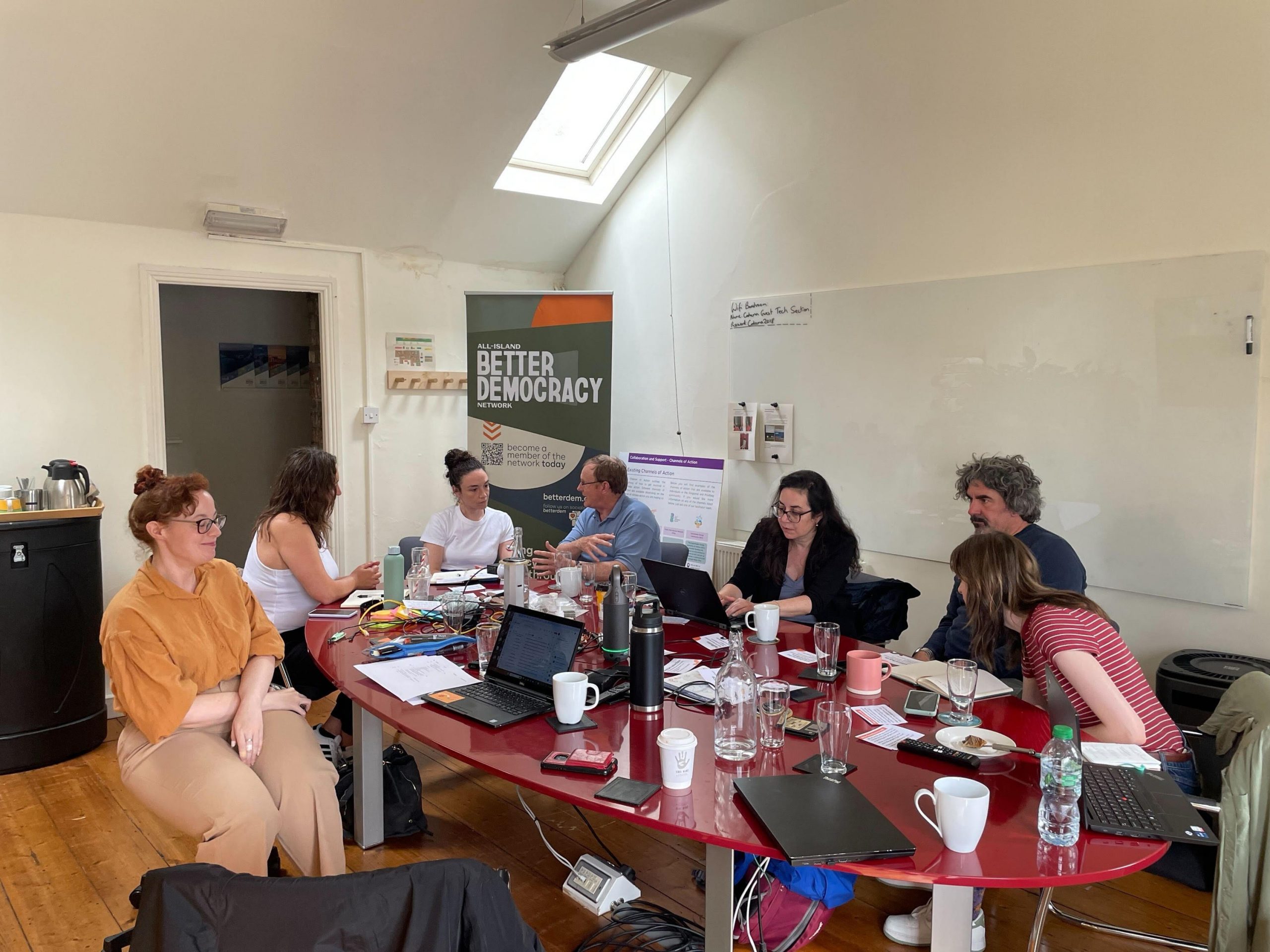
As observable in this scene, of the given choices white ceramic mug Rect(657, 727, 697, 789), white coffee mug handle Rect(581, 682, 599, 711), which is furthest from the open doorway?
white ceramic mug Rect(657, 727, 697, 789)

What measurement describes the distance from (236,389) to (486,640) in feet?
17.1

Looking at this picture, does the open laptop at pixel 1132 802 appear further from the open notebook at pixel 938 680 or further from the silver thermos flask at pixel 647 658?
the silver thermos flask at pixel 647 658

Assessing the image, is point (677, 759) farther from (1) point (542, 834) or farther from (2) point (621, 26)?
(2) point (621, 26)

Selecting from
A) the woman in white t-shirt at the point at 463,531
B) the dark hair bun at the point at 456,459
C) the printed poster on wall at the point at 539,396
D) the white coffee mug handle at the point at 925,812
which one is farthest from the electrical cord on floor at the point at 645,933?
the printed poster on wall at the point at 539,396

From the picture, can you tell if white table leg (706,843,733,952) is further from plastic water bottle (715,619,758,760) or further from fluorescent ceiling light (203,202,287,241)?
fluorescent ceiling light (203,202,287,241)

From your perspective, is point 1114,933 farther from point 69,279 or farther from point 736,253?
point 69,279

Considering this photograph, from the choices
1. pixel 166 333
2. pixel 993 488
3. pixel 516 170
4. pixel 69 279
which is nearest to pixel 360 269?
pixel 516 170

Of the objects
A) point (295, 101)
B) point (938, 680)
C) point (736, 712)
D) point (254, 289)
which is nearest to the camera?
point (736, 712)

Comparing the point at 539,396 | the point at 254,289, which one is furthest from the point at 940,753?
the point at 254,289

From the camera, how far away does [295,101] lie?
173 inches

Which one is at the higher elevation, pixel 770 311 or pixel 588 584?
pixel 770 311

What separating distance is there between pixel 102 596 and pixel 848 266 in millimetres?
4017

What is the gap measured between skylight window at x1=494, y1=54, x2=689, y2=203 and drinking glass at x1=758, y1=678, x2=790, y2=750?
420 centimetres

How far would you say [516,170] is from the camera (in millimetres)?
5586
